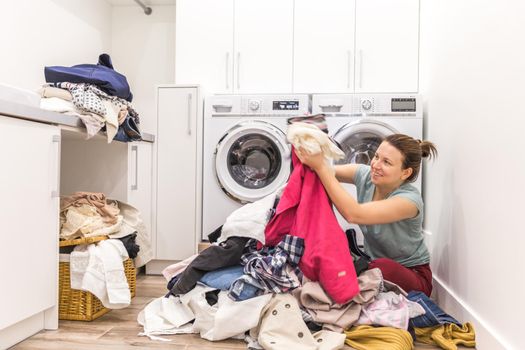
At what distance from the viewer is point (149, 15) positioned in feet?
11.3

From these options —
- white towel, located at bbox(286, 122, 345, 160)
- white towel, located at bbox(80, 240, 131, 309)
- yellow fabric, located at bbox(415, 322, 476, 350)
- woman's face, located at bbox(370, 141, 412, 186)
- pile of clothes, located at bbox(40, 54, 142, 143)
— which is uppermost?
pile of clothes, located at bbox(40, 54, 142, 143)

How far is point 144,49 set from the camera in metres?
3.47

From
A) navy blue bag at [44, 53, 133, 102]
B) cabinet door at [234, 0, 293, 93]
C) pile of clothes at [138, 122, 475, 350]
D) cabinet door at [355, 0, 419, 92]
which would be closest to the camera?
pile of clothes at [138, 122, 475, 350]

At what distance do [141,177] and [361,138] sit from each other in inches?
54.9

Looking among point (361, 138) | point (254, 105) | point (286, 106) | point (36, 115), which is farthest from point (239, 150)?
point (36, 115)

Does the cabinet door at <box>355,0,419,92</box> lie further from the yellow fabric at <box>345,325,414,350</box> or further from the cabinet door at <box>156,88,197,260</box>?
the yellow fabric at <box>345,325,414,350</box>

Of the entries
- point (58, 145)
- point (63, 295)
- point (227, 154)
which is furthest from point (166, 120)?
point (63, 295)

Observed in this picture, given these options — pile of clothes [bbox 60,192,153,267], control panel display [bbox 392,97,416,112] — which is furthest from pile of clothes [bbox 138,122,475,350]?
control panel display [bbox 392,97,416,112]

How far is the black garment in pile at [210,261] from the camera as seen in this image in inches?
63.7

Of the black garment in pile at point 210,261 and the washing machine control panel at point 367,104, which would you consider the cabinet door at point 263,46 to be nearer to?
the washing machine control panel at point 367,104

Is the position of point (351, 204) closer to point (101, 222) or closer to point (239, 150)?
point (101, 222)

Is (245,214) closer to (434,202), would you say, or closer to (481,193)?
(481,193)

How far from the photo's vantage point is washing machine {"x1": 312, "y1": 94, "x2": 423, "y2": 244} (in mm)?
2584

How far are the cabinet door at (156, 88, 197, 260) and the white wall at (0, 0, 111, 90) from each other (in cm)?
76
